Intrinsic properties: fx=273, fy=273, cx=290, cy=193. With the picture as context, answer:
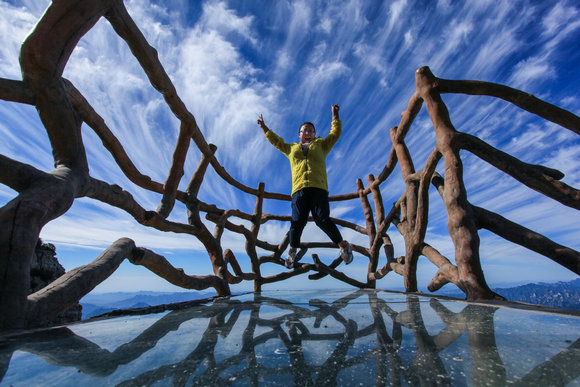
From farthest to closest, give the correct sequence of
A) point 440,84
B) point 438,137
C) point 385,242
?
point 385,242
point 440,84
point 438,137

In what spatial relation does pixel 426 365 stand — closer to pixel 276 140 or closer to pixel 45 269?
pixel 276 140

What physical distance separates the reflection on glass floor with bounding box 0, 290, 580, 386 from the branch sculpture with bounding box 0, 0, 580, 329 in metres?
0.46

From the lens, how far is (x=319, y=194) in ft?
12.2

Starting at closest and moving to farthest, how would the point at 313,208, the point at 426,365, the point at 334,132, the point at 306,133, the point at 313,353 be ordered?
the point at 426,365, the point at 313,353, the point at 313,208, the point at 334,132, the point at 306,133

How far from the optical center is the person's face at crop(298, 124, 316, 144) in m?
4.36

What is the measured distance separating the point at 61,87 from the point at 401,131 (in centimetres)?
445

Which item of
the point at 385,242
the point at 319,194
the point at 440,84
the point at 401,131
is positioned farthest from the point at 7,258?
the point at 385,242

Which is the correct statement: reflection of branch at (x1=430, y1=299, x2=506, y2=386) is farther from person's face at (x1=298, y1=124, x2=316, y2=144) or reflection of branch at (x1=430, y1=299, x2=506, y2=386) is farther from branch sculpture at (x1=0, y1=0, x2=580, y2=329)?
person's face at (x1=298, y1=124, x2=316, y2=144)

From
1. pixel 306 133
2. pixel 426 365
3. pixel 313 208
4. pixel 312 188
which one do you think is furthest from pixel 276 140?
pixel 426 365

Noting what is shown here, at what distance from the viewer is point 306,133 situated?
4.38m

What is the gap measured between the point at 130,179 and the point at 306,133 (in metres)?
2.70

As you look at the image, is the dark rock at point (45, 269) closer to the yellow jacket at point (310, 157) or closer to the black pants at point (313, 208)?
the black pants at point (313, 208)

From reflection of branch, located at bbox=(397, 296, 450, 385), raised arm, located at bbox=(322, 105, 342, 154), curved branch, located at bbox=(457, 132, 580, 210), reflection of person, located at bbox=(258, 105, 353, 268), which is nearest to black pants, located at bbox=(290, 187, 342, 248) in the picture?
reflection of person, located at bbox=(258, 105, 353, 268)

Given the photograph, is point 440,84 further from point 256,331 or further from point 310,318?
point 256,331
